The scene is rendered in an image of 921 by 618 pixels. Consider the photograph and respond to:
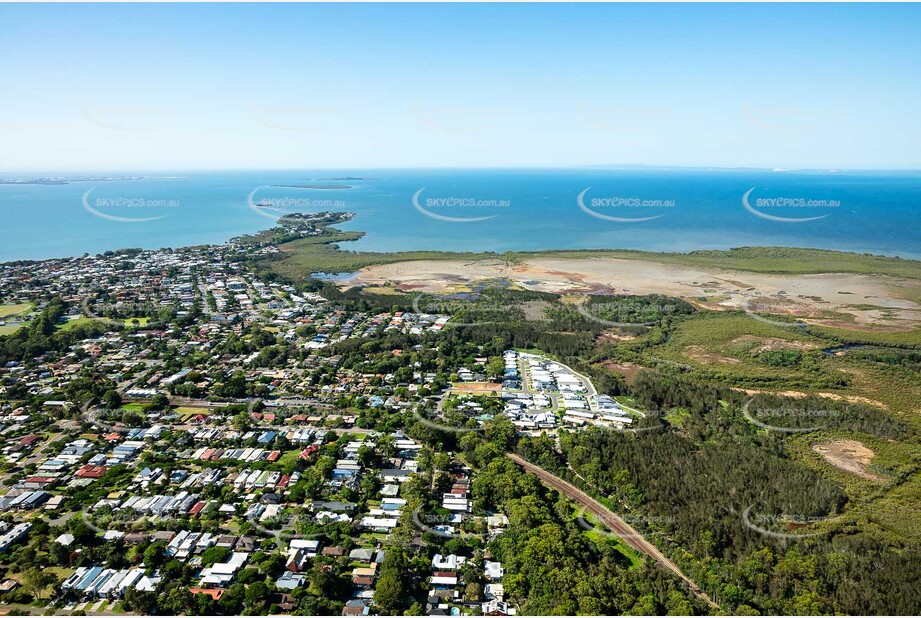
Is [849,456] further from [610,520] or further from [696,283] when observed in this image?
[696,283]

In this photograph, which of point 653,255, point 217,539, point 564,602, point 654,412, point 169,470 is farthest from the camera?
point 653,255

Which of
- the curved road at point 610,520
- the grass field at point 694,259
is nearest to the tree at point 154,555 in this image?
the curved road at point 610,520

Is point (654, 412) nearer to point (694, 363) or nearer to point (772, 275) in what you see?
point (694, 363)

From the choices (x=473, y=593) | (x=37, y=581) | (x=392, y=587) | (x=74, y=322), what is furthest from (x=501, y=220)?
(x=37, y=581)

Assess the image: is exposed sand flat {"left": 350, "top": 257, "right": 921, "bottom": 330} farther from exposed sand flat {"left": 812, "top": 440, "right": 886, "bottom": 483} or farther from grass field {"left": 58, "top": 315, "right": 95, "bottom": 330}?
grass field {"left": 58, "top": 315, "right": 95, "bottom": 330}

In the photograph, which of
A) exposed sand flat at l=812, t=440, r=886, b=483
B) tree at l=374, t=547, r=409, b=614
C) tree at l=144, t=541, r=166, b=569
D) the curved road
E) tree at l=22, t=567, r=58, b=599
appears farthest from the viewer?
exposed sand flat at l=812, t=440, r=886, b=483

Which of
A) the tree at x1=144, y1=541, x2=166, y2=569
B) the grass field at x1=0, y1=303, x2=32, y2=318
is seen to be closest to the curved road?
the tree at x1=144, y1=541, x2=166, y2=569

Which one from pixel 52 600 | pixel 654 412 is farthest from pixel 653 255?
pixel 52 600

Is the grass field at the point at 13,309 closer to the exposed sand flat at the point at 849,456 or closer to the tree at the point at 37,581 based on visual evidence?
the tree at the point at 37,581
